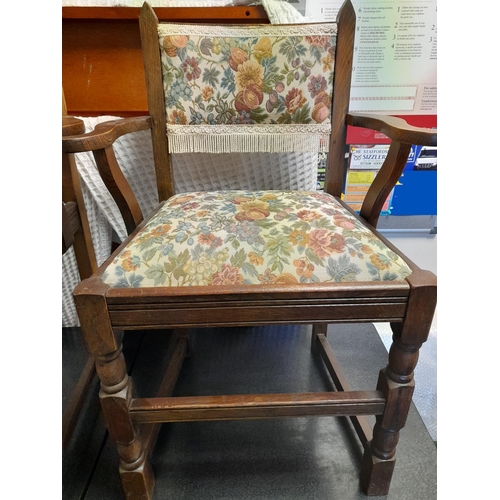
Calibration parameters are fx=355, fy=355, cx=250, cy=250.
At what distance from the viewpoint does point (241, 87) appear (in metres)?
0.85

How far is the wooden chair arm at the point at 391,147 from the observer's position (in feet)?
2.02

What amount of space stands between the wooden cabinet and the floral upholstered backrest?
0.71 feet

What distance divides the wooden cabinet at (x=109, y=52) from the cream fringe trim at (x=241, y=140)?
0.33 m

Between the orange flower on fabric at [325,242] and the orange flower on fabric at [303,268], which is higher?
the orange flower on fabric at [325,242]

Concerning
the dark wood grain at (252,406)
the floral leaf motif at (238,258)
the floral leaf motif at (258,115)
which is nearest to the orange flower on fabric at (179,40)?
the floral leaf motif at (258,115)

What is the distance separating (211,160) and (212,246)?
0.55 metres

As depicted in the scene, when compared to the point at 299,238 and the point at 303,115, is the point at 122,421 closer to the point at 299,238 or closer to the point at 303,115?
the point at 299,238

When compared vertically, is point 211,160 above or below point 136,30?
below

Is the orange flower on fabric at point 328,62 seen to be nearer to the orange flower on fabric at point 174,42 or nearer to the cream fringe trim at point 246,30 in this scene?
the cream fringe trim at point 246,30

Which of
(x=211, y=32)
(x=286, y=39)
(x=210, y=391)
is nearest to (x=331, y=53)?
(x=286, y=39)

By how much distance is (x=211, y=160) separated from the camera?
1.09 meters

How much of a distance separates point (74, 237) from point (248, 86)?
1.85 feet

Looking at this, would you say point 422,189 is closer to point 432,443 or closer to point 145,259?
point 432,443

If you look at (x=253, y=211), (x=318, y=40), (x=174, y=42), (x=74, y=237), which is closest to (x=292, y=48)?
(x=318, y=40)
